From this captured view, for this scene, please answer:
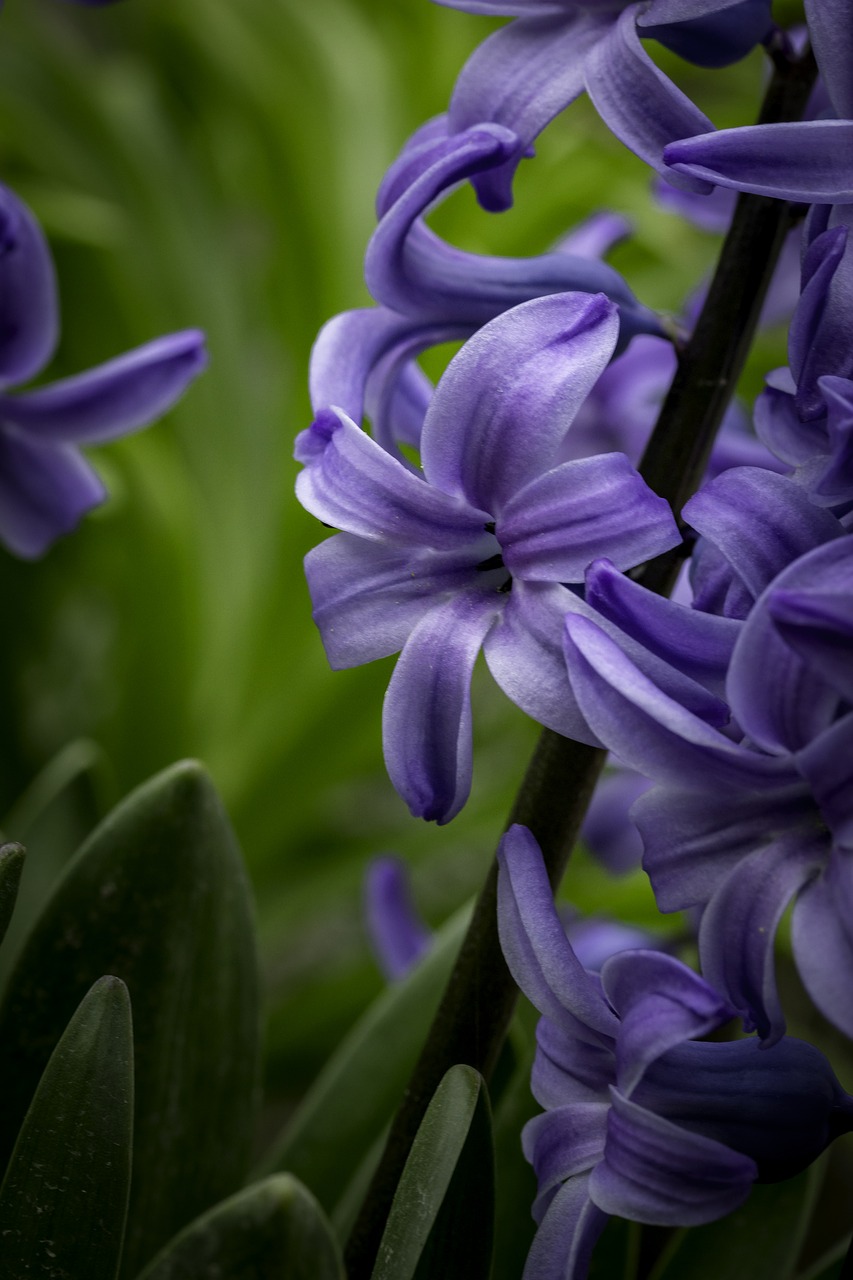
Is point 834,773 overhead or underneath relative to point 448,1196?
overhead

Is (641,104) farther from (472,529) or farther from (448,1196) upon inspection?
(448,1196)

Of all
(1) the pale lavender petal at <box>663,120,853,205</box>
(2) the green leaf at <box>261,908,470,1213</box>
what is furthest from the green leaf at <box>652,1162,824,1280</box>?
(1) the pale lavender petal at <box>663,120,853,205</box>

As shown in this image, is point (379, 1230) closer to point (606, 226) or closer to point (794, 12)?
point (606, 226)

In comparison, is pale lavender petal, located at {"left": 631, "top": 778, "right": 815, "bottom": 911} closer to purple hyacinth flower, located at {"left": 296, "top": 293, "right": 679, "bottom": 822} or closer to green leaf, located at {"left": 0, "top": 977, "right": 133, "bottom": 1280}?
purple hyacinth flower, located at {"left": 296, "top": 293, "right": 679, "bottom": 822}

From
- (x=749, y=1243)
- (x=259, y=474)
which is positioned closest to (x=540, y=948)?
(x=749, y=1243)

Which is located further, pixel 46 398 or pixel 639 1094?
pixel 46 398

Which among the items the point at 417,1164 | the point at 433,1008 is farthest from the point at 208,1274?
the point at 433,1008
